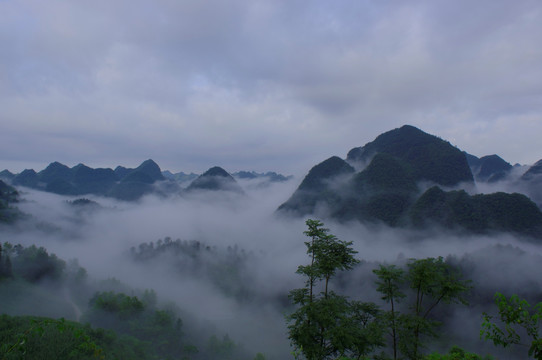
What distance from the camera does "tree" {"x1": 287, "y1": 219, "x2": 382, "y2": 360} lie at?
419 inches

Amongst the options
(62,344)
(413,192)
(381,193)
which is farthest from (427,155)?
(62,344)

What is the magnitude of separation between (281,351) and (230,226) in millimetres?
105860

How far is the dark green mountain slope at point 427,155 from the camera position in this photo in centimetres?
8669

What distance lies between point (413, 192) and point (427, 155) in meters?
19.1

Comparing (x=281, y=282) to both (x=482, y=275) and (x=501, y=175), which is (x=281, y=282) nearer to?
(x=482, y=275)

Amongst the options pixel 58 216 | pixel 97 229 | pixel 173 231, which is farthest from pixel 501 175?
pixel 58 216

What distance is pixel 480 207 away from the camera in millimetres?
64938

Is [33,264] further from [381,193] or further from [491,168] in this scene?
[491,168]

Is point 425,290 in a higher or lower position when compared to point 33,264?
higher

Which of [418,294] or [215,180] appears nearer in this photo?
[418,294]

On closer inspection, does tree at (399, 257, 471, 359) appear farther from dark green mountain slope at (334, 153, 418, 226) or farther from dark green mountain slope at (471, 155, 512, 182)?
dark green mountain slope at (471, 155, 512, 182)

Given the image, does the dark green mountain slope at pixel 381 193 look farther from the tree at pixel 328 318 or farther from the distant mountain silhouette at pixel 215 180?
the distant mountain silhouette at pixel 215 180

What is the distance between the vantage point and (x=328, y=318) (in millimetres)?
10625

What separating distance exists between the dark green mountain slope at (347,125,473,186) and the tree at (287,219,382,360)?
88592mm
